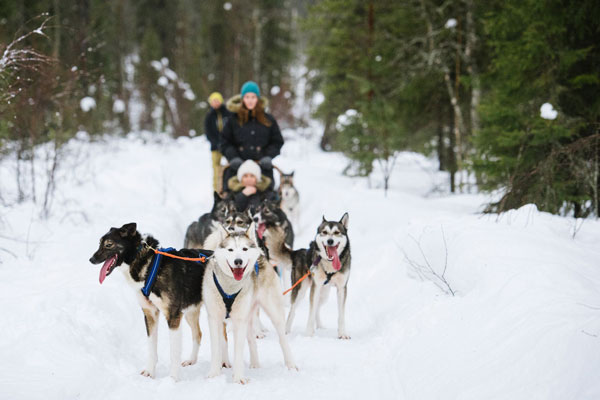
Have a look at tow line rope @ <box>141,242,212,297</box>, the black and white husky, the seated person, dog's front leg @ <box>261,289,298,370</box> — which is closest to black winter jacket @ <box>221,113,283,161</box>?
the seated person

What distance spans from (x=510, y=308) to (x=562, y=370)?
727mm

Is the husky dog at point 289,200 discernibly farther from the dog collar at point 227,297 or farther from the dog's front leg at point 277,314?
the dog collar at point 227,297

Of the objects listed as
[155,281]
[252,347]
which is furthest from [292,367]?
[155,281]

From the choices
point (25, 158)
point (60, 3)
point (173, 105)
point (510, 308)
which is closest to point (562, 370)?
point (510, 308)

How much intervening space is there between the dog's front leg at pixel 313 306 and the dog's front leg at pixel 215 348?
1.30 metres

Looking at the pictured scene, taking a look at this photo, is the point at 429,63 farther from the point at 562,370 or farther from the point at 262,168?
the point at 562,370

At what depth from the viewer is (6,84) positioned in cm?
388

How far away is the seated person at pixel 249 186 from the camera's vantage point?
6.10 m

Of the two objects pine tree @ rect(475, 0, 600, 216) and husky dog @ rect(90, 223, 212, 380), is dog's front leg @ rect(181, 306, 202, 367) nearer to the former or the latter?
husky dog @ rect(90, 223, 212, 380)

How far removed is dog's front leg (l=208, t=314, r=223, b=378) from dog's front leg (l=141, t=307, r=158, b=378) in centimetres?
45

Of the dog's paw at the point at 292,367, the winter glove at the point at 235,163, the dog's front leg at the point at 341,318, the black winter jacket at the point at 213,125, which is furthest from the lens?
the black winter jacket at the point at 213,125

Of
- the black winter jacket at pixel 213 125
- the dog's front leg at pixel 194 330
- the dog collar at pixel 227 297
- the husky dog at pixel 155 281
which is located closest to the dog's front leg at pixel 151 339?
the husky dog at pixel 155 281

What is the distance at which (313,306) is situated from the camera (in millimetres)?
4309

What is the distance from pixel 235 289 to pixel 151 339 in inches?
31.6
